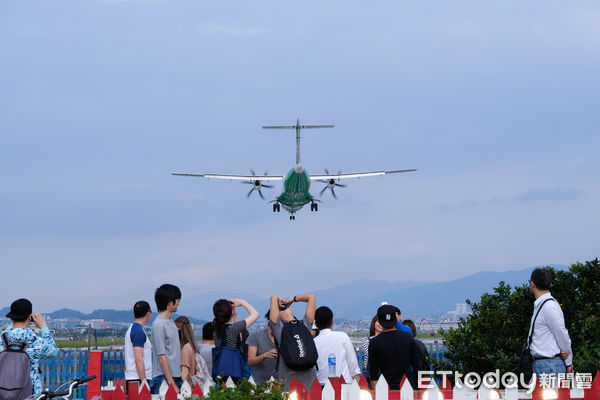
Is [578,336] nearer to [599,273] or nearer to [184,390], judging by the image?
[599,273]

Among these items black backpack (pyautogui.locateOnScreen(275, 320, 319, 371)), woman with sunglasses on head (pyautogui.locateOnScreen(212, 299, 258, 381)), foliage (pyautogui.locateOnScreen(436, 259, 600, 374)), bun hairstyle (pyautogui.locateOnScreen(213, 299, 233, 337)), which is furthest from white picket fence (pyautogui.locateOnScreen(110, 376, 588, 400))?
foliage (pyautogui.locateOnScreen(436, 259, 600, 374))

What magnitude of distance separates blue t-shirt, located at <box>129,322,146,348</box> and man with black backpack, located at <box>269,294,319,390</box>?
5.99 ft

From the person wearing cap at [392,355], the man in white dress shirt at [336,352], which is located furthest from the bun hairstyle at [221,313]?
the person wearing cap at [392,355]

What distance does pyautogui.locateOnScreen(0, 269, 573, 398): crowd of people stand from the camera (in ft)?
29.1

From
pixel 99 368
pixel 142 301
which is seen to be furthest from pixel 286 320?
pixel 99 368

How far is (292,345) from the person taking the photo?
351 inches

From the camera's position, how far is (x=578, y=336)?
1120 cm

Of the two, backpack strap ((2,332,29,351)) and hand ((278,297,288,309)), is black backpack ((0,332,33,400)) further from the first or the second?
hand ((278,297,288,309))

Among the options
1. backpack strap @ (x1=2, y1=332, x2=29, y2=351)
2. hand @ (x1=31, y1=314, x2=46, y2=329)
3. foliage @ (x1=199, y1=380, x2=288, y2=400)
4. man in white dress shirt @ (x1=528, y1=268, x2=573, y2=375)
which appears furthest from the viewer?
man in white dress shirt @ (x1=528, y1=268, x2=573, y2=375)

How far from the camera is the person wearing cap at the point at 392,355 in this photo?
8.91 meters

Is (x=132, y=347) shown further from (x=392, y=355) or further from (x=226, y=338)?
(x=392, y=355)

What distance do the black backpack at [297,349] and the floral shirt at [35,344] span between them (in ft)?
8.90

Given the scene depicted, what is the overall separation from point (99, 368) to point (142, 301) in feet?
16.5

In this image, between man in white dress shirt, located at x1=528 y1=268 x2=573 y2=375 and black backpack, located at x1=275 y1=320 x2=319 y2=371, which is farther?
man in white dress shirt, located at x1=528 y1=268 x2=573 y2=375
